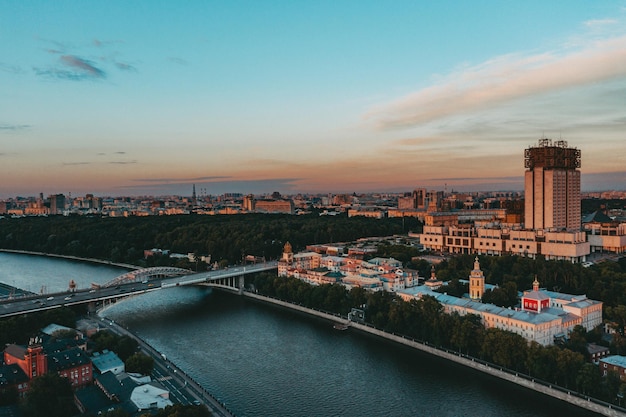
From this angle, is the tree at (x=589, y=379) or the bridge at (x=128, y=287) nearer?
the tree at (x=589, y=379)

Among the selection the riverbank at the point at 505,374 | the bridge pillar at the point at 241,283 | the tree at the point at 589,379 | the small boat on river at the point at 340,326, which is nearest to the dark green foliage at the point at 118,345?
the small boat on river at the point at 340,326

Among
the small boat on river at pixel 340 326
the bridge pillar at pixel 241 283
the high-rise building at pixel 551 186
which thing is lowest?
the small boat on river at pixel 340 326

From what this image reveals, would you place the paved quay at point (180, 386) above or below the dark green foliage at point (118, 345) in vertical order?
below

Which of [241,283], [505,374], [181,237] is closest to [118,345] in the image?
[505,374]

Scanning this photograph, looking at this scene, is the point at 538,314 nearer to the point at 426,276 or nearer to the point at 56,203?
the point at 426,276

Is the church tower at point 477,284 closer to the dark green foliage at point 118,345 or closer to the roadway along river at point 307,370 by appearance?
the roadway along river at point 307,370

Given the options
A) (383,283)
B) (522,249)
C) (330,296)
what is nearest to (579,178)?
(522,249)

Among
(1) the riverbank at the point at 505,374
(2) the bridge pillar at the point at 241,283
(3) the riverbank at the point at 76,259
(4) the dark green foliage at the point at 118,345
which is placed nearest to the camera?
(1) the riverbank at the point at 505,374

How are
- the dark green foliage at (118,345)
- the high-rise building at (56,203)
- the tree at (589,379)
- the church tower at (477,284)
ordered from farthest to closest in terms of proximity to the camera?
the high-rise building at (56,203) < the church tower at (477,284) < the dark green foliage at (118,345) < the tree at (589,379)
